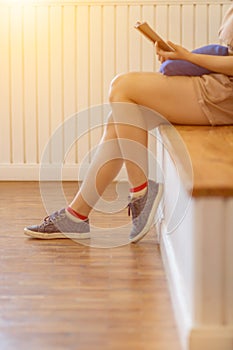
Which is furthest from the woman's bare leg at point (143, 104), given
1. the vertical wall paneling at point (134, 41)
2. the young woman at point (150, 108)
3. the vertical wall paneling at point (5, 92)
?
the vertical wall paneling at point (5, 92)

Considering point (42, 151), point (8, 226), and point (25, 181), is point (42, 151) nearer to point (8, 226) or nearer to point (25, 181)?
point (25, 181)

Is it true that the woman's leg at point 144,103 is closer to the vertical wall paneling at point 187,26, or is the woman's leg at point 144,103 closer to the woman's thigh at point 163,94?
the woman's thigh at point 163,94

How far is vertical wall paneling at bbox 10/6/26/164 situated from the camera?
3.00 m

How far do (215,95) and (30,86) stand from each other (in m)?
1.38

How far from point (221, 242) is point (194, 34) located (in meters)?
1.95

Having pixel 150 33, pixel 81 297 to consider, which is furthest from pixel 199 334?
pixel 150 33

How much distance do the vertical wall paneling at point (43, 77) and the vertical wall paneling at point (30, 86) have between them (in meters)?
0.02

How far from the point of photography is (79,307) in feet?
4.74

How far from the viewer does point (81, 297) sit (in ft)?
4.97

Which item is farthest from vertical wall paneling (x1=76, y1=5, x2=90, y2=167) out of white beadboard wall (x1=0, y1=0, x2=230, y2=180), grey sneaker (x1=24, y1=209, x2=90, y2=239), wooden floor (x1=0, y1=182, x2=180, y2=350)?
grey sneaker (x1=24, y1=209, x2=90, y2=239)

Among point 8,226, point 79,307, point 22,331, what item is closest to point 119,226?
point 8,226

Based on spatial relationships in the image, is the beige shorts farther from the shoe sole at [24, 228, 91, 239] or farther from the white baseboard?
the white baseboard

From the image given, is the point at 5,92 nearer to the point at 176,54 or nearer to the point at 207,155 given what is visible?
the point at 176,54

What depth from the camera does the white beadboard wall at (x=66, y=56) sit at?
296cm
